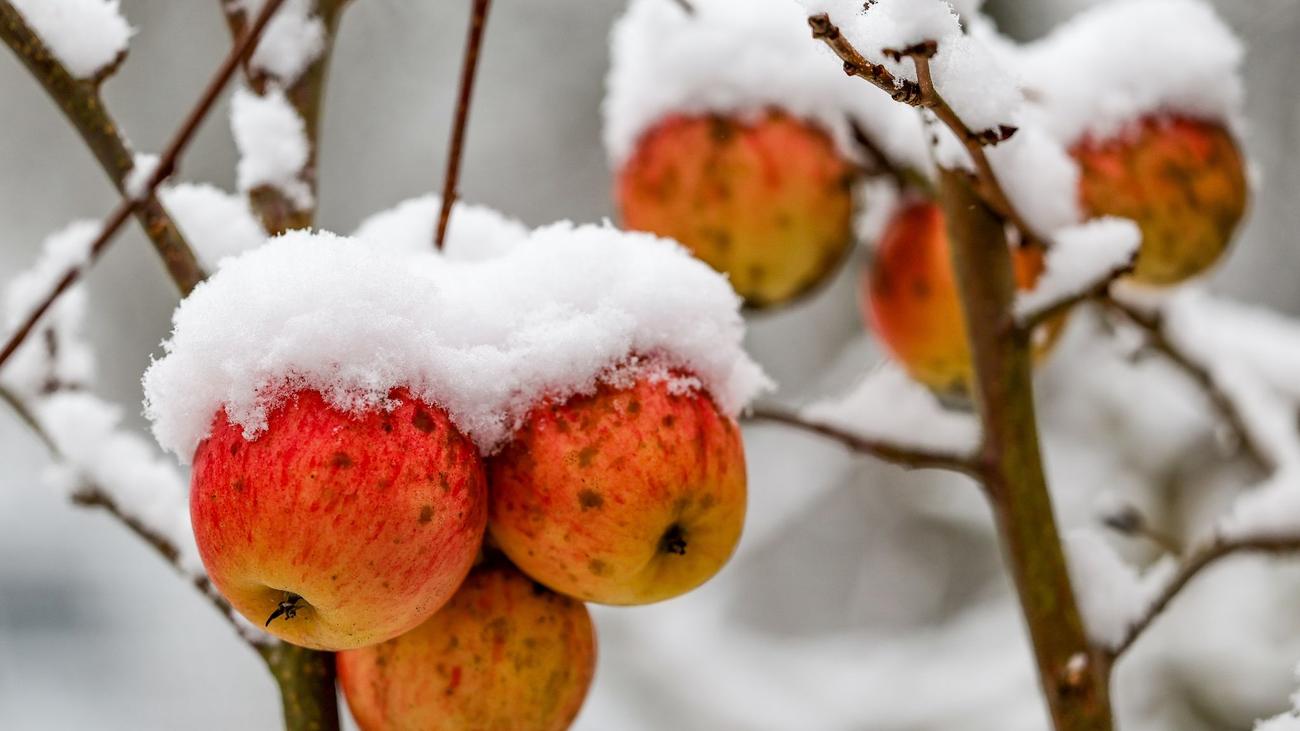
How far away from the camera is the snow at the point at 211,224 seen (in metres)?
1.02

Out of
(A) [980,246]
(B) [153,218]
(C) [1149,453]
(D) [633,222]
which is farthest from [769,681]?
(B) [153,218]

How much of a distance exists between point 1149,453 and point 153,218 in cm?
269

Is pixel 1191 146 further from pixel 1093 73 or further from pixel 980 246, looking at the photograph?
pixel 980 246

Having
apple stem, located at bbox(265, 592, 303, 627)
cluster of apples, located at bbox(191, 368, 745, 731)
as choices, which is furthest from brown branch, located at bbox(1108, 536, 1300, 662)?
apple stem, located at bbox(265, 592, 303, 627)

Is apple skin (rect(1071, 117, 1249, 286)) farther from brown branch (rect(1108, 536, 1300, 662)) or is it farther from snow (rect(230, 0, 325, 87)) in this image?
snow (rect(230, 0, 325, 87))

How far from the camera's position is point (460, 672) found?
3.16ft

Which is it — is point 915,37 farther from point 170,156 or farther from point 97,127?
point 97,127

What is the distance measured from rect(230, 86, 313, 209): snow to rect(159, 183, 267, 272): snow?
0.19 feet

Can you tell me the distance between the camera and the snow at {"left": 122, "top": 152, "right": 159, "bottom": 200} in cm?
92

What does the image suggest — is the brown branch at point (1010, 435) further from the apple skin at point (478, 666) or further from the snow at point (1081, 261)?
the apple skin at point (478, 666)

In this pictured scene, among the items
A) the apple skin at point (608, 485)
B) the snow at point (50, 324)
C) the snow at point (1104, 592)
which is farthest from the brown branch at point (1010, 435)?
the snow at point (50, 324)

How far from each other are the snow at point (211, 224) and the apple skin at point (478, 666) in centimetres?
35

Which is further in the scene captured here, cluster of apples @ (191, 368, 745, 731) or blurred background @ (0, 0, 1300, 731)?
blurred background @ (0, 0, 1300, 731)

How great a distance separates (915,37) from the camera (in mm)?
763
